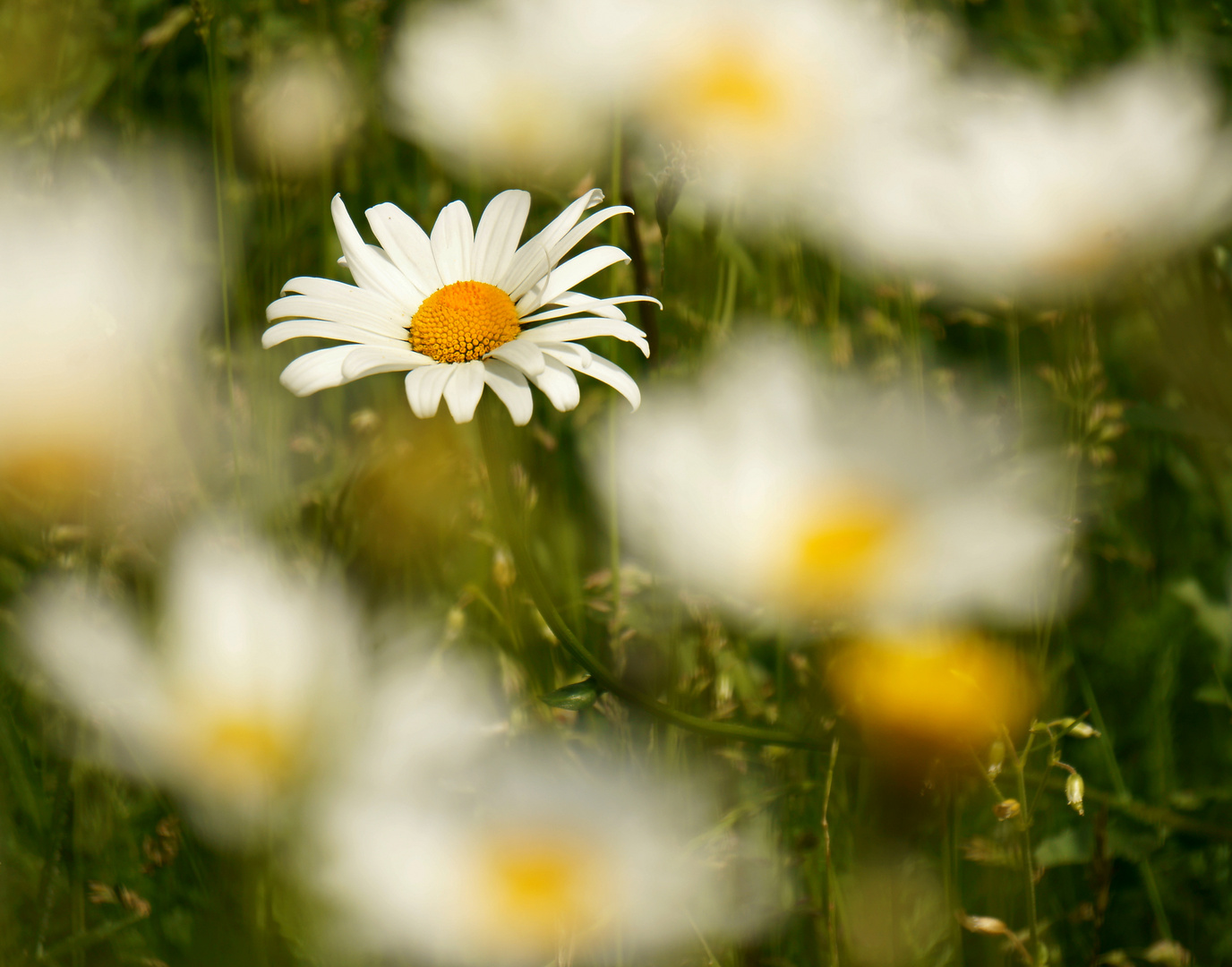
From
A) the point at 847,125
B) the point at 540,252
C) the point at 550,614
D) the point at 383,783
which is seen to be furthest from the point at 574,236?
the point at 847,125

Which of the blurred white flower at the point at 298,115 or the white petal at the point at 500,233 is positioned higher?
the blurred white flower at the point at 298,115

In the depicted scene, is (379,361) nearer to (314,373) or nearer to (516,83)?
(314,373)

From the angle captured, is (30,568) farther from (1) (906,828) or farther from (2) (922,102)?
(2) (922,102)

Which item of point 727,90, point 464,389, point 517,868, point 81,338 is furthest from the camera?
point 727,90

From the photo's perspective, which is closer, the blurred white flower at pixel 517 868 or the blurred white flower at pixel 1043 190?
Result: the blurred white flower at pixel 517 868

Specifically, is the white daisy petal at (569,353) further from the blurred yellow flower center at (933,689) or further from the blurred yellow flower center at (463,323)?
the blurred yellow flower center at (933,689)

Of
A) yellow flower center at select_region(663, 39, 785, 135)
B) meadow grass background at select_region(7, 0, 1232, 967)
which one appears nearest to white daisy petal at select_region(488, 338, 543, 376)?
meadow grass background at select_region(7, 0, 1232, 967)

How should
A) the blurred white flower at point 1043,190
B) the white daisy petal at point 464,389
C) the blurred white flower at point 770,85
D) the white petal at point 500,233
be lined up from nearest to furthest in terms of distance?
the white daisy petal at point 464,389, the white petal at point 500,233, the blurred white flower at point 1043,190, the blurred white flower at point 770,85

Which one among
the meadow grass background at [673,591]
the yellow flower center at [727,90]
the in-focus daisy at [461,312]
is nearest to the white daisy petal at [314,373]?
the in-focus daisy at [461,312]
